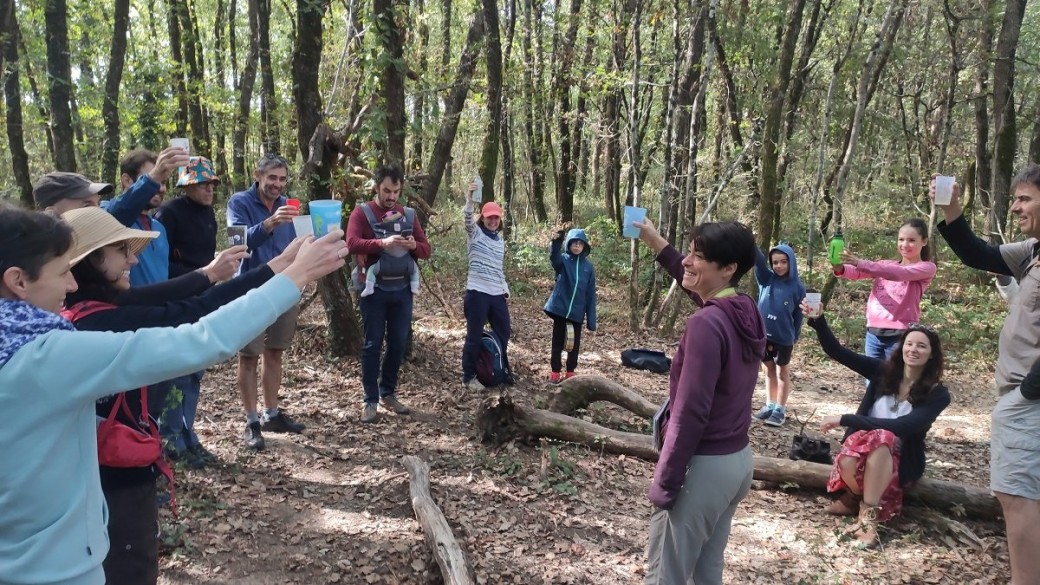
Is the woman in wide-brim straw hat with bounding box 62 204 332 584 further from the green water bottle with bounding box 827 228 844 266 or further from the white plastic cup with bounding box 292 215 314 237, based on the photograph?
the green water bottle with bounding box 827 228 844 266

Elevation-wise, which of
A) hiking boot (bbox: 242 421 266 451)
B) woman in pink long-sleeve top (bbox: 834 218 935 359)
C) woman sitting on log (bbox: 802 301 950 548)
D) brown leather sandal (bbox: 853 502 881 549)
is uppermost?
woman in pink long-sleeve top (bbox: 834 218 935 359)

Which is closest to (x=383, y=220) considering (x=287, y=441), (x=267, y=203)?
(x=267, y=203)

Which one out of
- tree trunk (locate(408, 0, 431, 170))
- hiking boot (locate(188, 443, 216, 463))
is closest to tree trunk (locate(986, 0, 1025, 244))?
tree trunk (locate(408, 0, 431, 170))

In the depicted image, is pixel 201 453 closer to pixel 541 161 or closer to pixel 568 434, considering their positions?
pixel 568 434

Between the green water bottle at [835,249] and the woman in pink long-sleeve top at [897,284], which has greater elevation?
the green water bottle at [835,249]

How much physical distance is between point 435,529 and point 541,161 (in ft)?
50.5

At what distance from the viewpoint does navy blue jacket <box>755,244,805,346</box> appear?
617 cm

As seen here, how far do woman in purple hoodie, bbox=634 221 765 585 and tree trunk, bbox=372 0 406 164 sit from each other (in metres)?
4.76

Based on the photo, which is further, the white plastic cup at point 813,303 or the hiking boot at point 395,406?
the hiking boot at point 395,406

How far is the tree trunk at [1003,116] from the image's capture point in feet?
35.1

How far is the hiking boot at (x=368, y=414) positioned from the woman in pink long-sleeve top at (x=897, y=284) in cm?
416

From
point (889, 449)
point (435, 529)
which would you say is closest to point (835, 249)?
point (889, 449)

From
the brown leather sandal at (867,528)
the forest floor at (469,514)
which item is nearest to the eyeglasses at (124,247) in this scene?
the forest floor at (469,514)

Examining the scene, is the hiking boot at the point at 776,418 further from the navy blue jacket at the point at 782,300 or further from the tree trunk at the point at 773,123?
the tree trunk at the point at 773,123
